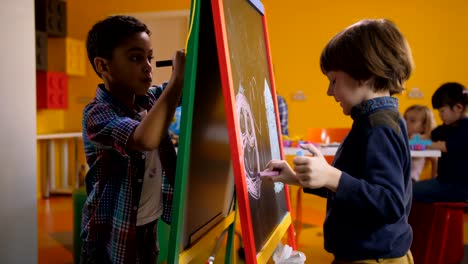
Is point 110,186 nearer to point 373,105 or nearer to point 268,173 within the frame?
point 268,173

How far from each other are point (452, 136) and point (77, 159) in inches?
171

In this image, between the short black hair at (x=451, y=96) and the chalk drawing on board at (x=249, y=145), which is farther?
the short black hair at (x=451, y=96)

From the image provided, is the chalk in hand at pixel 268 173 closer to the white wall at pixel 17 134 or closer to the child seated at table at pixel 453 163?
the white wall at pixel 17 134

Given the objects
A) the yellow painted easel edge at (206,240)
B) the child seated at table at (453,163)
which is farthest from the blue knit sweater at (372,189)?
the child seated at table at (453,163)

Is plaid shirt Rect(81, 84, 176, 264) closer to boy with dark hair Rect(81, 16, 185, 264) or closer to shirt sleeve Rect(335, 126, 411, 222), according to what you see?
boy with dark hair Rect(81, 16, 185, 264)

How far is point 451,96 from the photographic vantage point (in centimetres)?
303

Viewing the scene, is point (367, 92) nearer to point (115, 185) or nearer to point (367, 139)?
point (367, 139)

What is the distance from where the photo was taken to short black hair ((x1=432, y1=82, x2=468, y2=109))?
9.86 feet

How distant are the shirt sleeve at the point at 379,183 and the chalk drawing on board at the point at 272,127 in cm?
51

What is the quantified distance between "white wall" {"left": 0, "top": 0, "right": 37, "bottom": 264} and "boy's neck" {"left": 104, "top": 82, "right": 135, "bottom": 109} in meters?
0.83

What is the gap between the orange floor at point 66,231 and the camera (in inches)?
124

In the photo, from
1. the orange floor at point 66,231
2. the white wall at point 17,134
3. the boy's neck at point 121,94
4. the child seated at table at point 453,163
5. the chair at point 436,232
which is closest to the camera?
the boy's neck at point 121,94

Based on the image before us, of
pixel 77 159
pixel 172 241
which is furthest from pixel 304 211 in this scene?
pixel 172 241

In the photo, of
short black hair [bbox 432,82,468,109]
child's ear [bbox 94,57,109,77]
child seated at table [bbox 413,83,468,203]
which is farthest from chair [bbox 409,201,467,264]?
child's ear [bbox 94,57,109,77]
